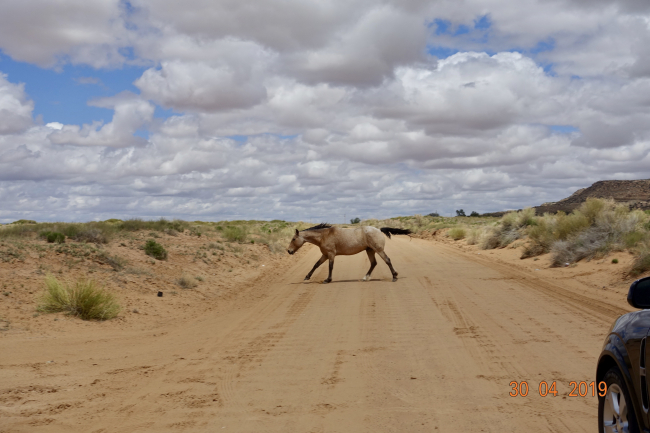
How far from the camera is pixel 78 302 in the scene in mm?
12453

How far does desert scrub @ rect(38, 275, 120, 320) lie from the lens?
12352 mm

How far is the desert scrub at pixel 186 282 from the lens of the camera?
18.1m

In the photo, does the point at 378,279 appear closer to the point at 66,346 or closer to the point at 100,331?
the point at 100,331

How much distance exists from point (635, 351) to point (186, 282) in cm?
1584

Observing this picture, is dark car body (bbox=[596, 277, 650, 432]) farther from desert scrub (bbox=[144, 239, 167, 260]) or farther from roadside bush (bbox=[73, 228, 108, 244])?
roadside bush (bbox=[73, 228, 108, 244])

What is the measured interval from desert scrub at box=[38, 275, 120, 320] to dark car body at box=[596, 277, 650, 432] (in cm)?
1075

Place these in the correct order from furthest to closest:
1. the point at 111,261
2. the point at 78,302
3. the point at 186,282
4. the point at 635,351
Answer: the point at 186,282
the point at 111,261
the point at 78,302
the point at 635,351

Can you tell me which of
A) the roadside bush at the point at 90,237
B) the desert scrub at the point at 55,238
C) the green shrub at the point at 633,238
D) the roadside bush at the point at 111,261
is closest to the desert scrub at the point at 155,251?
the roadside bush at the point at 90,237

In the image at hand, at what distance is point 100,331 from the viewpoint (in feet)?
37.7

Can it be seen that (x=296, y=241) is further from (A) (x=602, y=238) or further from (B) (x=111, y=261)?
(A) (x=602, y=238)

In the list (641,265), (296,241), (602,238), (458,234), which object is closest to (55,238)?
(296,241)

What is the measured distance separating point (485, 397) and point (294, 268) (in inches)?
754
